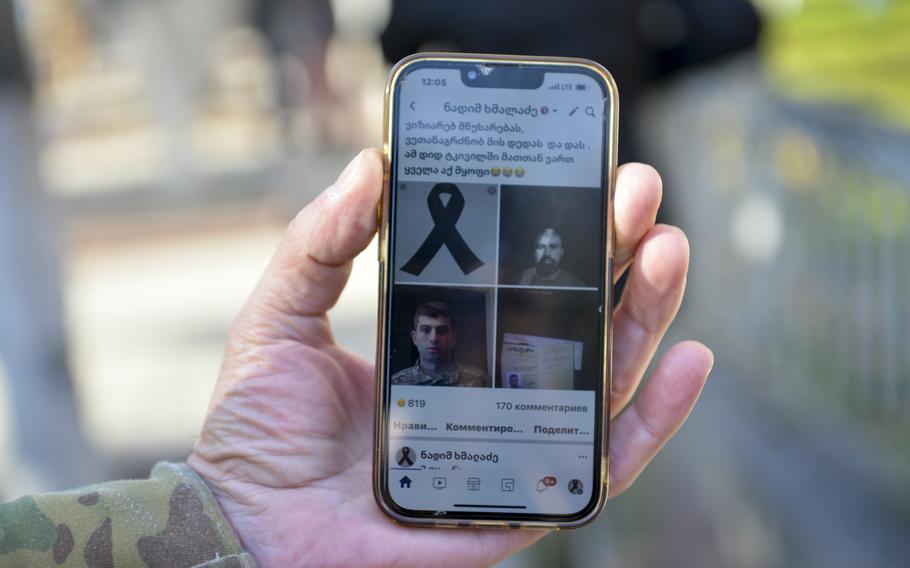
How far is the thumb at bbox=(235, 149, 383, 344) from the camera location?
1537mm

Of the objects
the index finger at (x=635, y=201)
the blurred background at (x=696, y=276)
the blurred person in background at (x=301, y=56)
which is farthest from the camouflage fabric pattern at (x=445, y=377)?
the blurred person in background at (x=301, y=56)

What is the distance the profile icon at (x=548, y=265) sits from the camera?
165cm

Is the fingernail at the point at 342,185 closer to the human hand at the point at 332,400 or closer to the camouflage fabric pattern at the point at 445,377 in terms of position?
the human hand at the point at 332,400

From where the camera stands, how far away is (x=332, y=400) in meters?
1.68

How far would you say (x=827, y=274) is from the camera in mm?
4395

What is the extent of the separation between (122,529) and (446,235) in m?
0.60

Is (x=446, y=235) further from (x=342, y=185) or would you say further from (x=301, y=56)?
(x=301, y=56)

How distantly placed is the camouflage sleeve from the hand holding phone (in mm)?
67

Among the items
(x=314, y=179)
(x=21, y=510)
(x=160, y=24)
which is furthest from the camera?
(x=160, y=24)

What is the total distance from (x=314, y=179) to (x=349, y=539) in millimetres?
7147

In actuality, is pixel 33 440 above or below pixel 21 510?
below

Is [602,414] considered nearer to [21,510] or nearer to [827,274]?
[21,510]

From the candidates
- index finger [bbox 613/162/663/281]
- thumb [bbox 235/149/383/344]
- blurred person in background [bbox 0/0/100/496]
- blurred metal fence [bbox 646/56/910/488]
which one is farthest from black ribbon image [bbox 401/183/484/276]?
blurred metal fence [bbox 646/56/910/488]

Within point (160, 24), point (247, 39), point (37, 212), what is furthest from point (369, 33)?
point (37, 212)
